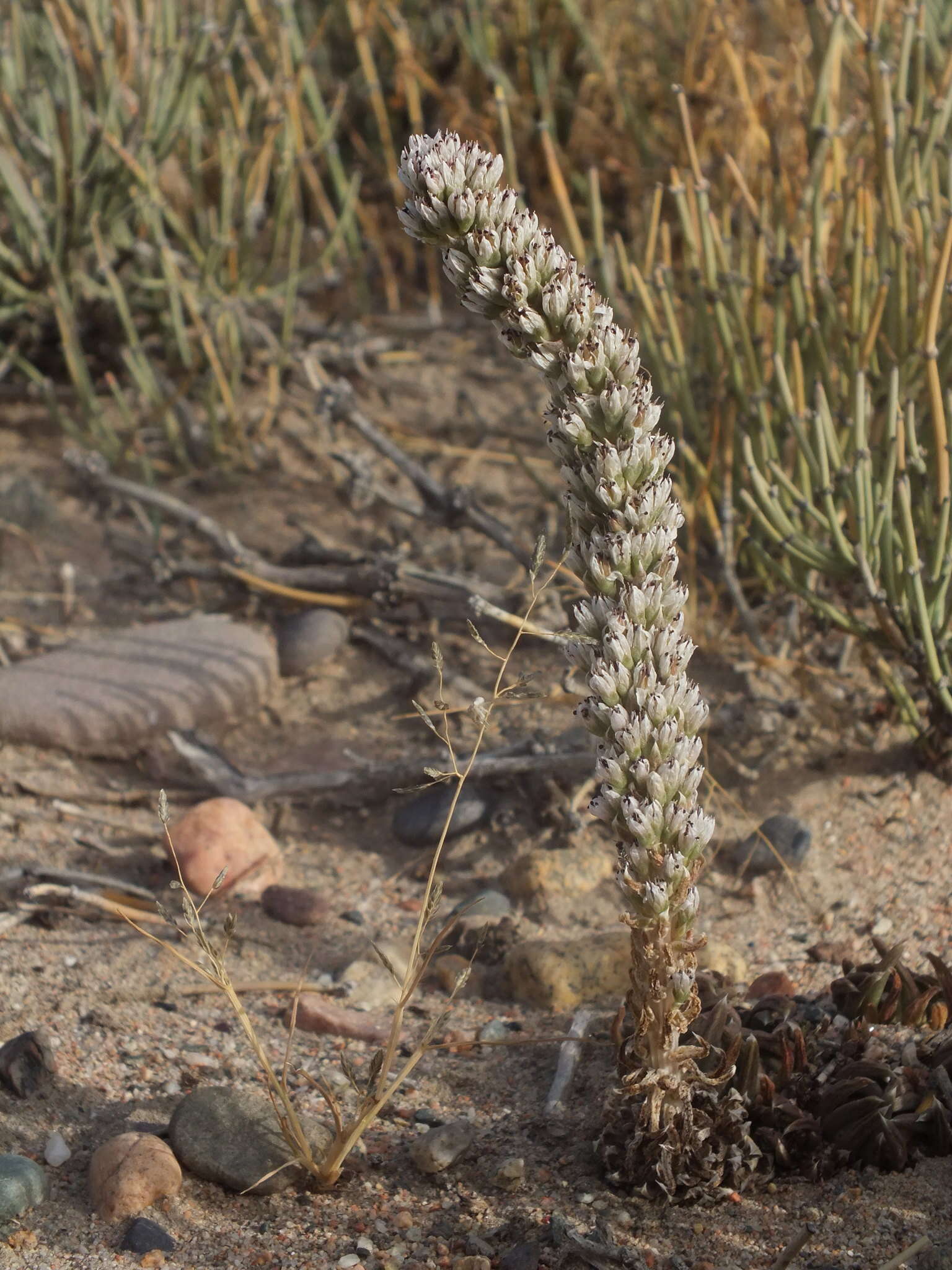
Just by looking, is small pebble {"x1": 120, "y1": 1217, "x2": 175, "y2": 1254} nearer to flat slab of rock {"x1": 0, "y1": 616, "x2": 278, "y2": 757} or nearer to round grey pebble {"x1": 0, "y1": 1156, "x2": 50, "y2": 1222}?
round grey pebble {"x1": 0, "y1": 1156, "x2": 50, "y2": 1222}

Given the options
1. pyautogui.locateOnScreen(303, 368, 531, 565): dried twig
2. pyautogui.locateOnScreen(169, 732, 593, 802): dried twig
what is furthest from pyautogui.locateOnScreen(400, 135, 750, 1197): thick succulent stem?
pyautogui.locateOnScreen(303, 368, 531, 565): dried twig

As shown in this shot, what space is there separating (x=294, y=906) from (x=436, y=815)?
44 centimetres

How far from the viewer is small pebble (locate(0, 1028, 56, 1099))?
2.13 meters

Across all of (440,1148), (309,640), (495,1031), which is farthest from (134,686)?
(440,1148)

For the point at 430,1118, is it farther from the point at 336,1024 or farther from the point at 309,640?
the point at 309,640

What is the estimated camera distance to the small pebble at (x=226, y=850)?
9.36 ft

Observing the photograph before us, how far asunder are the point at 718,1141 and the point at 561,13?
441cm

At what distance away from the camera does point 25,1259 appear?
1.81 meters

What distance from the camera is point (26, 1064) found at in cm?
217

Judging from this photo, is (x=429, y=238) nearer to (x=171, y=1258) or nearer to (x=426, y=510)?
(x=171, y=1258)

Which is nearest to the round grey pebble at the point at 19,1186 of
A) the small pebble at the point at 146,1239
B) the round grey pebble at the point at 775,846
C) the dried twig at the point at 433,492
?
the small pebble at the point at 146,1239

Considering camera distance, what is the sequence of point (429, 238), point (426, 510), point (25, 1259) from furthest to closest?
point (426, 510), point (25, 1259), point (429, 238)

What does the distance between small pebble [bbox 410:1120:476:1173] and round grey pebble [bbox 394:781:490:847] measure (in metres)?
1.05

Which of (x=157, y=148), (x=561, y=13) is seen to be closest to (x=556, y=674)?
(x=157, y=148)
